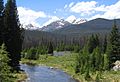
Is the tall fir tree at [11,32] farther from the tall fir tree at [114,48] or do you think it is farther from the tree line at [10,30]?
the tall fir tree at [114,48]

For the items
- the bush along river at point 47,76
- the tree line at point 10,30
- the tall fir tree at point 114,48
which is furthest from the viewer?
the tall fir tree at point 114,48

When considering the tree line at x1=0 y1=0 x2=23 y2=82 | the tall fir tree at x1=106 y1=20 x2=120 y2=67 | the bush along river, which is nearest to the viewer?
the tree line at x1=0 y1=0 x2=23 y2=82

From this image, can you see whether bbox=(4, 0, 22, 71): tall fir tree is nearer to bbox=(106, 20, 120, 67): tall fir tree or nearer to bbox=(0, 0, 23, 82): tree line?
bbox=(0, 0, 23, 82): tree line

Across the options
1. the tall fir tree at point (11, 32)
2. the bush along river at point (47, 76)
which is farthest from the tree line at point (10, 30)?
the bush along river at point (47, 76)

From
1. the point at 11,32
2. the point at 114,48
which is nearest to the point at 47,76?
the point at 114,48

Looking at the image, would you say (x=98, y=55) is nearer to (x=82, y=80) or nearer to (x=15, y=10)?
(x=82, y=80)

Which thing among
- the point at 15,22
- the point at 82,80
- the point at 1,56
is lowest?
the point at 82,80

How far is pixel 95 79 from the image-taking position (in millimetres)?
75812

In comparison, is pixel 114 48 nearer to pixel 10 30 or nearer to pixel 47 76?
pixel 47 76

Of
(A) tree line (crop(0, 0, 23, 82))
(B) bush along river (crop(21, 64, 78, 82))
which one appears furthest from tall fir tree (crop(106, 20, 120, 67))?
(A) tree line (crop(0, 0, 23, 82))

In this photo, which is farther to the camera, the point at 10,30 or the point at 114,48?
the point at 114,48

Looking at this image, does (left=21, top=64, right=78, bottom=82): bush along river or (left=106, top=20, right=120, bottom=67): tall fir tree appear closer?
(left=21, top=64, right=78, bottom=82): bush along river

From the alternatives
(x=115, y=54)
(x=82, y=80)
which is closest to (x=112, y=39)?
(x=115, y=54)

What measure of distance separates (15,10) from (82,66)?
95.5 feet
